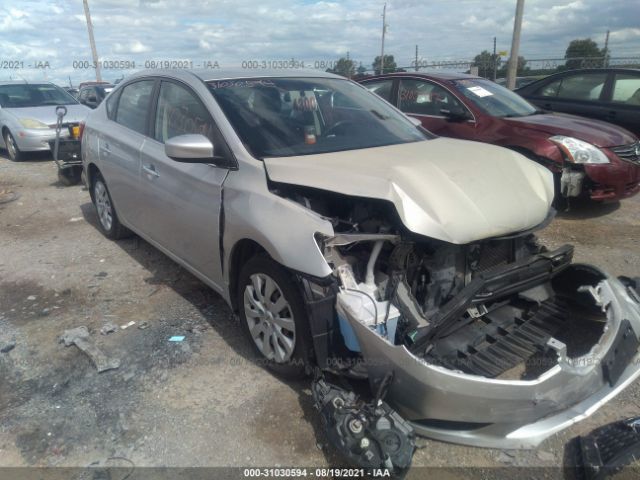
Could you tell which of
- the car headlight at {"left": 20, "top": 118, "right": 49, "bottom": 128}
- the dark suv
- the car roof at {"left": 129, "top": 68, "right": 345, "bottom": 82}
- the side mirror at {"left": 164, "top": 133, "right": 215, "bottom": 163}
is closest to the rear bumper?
the dark suv

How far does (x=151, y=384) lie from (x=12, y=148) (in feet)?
31.1

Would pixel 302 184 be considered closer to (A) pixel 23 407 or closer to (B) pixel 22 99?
(A) pixel 23 407

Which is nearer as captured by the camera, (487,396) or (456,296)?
(487,396)

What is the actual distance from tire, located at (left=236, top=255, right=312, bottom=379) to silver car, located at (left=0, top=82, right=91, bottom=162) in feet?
25.9

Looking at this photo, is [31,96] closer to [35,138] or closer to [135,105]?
[35,138]

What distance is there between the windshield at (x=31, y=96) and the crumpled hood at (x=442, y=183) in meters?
9.99

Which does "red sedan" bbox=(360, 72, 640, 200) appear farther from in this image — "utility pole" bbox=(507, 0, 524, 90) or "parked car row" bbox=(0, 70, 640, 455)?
"utility pole" bbox=(507, 0, 524, 90)

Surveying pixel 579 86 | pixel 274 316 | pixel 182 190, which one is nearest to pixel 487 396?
pixel 274 316

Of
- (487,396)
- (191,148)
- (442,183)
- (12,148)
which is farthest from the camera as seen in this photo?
(12,148)

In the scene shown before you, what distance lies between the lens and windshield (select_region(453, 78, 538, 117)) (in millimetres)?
6227

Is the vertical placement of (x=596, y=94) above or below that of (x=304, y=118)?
below

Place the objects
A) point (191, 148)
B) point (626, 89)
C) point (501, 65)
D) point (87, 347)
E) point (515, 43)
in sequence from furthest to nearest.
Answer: point (501, 65), point (515, 43), point (626, 89), point (87, 347), point (191, 148)

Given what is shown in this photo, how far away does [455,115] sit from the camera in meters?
6.14

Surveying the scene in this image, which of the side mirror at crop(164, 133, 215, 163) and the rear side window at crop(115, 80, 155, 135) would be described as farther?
the rear side window at crop(115, 80, 155, 135)
